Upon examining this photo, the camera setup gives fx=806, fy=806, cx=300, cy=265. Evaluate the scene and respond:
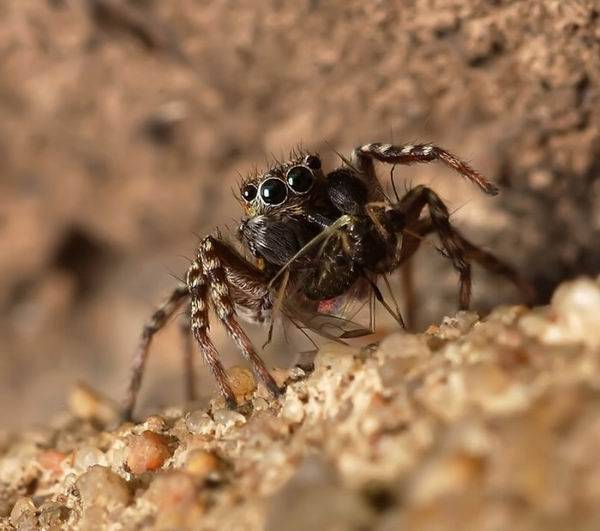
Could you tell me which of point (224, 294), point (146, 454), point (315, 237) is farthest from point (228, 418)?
point (315, 237)

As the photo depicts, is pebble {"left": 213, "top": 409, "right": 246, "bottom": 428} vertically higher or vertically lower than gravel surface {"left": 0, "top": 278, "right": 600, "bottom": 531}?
higher

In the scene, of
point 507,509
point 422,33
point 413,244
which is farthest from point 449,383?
point 422,33

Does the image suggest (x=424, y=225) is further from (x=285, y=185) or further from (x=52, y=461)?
(x=52, y=461)

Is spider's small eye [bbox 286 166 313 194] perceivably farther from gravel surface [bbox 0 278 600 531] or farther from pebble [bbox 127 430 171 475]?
pebble [bbox 127 430 171 475]

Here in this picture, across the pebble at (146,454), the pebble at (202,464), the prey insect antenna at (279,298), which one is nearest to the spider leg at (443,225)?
the prey insect antenna at (279,298)

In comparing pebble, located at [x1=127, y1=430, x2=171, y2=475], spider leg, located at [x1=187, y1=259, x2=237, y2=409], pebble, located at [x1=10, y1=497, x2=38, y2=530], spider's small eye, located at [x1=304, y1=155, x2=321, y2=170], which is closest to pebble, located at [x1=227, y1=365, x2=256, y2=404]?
spider leg, located at [x1=187, y1=259, x2=237, y2=409]

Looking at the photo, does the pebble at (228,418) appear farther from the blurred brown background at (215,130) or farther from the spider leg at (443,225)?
the blurred brown background at (215,130)
